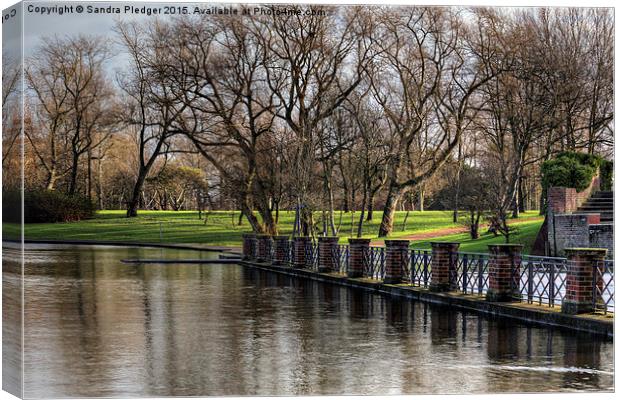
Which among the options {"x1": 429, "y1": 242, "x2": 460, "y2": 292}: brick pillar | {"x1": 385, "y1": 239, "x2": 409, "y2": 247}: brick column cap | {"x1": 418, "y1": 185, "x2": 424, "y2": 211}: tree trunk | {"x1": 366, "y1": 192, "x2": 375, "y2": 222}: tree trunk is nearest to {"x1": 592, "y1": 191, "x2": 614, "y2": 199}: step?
{"x1": 385, "y1": 239, "x2": 409, "y2": 247}: brick column cap

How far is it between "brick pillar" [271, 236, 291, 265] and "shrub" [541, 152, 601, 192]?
8467 mm

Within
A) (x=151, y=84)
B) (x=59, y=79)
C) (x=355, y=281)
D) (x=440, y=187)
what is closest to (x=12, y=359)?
(x=59, y=79)

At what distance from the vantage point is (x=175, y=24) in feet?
84.0

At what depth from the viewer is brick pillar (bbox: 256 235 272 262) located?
35.6m

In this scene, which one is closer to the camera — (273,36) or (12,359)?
(12,359)

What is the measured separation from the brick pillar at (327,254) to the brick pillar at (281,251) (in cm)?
466

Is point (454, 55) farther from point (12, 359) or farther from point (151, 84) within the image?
point (12, 359)

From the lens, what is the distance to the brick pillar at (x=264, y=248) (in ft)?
117

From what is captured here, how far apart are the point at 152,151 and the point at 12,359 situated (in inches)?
1028

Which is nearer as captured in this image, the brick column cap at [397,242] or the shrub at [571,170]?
the brick column cap at [397,242]

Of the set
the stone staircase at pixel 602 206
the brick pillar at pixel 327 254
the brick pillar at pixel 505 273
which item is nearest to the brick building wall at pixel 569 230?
the stone staircase at pixel 602 206

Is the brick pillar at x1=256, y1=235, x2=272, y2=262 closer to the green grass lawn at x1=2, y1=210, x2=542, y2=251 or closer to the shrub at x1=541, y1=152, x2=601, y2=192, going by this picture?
the green grass lawn at x1=2, y1=210, x2=542, y2=251

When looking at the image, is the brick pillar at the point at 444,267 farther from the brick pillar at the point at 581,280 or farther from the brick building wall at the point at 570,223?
the brick building wall at the point at 570,223

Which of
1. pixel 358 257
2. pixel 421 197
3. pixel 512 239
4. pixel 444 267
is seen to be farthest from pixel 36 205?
pixel 421 197
